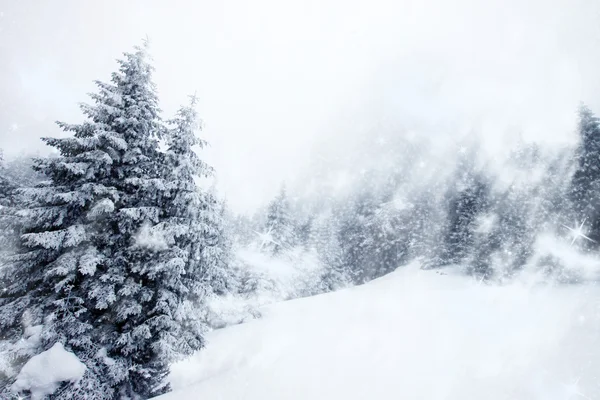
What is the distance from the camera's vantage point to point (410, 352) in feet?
33.8

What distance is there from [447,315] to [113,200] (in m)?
16.1

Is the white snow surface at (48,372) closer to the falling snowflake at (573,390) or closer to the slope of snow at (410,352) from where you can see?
the slope of snow at (410,352)

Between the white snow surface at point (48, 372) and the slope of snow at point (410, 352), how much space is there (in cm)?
261

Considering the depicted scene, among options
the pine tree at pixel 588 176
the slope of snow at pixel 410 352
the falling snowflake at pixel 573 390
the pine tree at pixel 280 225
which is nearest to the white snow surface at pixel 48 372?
the slope of snow at pixel 410 352

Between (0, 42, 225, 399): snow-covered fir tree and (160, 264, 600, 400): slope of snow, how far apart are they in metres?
2.31

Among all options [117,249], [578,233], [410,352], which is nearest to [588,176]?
[578,233]

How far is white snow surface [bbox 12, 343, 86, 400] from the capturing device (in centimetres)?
671

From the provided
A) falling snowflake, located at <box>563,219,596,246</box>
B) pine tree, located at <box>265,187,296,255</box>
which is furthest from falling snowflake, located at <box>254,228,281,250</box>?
falling snowflake, located at <box>563,219,596,246</box>

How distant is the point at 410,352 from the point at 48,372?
11.1m

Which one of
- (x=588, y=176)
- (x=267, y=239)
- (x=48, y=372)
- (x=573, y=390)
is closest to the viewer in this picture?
(x=48, y=372)

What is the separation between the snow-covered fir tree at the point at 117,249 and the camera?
8.20m

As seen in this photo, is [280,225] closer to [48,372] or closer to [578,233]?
[578,233]

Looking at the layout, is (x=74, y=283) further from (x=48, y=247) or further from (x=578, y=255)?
(x=578, y=255)

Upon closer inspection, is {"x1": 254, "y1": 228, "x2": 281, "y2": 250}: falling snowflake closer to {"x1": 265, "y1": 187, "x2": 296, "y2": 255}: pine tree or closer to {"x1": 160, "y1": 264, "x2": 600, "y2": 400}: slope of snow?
{"x1": 265, "y1": 187, "x2": 296, "y2": 255}: pine tree
